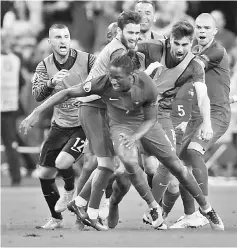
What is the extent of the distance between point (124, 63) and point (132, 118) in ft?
2.26

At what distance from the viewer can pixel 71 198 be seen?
1355cm

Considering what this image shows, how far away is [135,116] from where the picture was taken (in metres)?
12.2

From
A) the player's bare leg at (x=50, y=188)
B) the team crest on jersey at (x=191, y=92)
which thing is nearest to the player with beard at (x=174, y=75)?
the team crest on jersey at (x=191, y=92)

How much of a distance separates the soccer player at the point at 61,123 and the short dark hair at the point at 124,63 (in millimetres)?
1316

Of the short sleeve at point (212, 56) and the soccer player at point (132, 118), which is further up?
the short sleeve at point (212, 56)

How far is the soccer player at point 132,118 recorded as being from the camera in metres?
11.9

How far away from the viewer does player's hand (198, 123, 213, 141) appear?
12.2 metres

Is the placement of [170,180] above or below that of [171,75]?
below

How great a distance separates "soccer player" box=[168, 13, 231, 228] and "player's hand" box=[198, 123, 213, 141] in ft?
2.35

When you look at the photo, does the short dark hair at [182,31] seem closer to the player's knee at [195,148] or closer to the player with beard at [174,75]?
the player with beard at [174,75]

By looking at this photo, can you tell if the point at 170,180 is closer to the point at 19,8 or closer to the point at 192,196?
the point at 192,196

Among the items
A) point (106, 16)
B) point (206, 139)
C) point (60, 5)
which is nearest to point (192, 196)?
point (206, 139)

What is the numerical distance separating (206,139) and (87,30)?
924 centimetres

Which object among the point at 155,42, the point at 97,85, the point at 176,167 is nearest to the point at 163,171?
the point at 176,167
